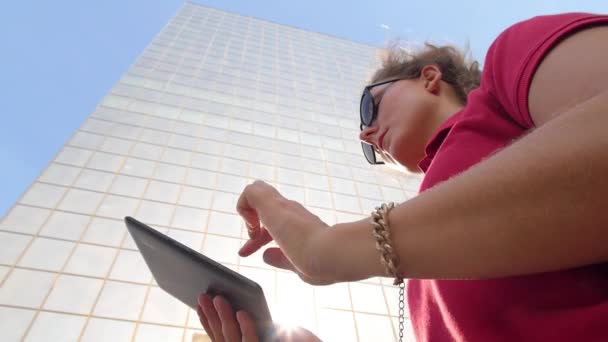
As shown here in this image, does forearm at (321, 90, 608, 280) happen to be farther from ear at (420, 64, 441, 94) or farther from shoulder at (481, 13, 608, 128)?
ear at (420, 64, 441, 94)

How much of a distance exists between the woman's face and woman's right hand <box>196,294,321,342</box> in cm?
38

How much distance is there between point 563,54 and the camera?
33 cm

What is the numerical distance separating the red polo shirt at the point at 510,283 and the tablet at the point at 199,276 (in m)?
0.22

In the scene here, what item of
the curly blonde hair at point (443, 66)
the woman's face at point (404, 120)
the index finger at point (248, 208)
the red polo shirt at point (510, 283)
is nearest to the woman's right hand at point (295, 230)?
the index finger at point (248, 208)

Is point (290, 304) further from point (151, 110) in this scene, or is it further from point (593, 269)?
point (151, 110)

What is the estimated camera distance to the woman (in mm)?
249

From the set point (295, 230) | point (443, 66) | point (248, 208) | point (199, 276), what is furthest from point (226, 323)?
point (443, 66)

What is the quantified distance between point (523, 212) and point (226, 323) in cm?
48

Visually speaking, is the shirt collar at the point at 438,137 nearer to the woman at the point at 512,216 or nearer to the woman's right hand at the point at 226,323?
the woman at the point at 512,216

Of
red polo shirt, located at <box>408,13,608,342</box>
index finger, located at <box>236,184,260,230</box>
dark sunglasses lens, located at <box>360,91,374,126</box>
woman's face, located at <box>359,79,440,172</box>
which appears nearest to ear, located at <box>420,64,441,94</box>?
woman's face, located at <box>359,79,440,172</box>

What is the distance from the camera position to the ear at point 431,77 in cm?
75

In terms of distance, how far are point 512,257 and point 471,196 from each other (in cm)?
5

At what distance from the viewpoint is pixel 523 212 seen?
0.83 ft

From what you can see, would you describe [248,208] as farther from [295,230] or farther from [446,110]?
[446,110]
